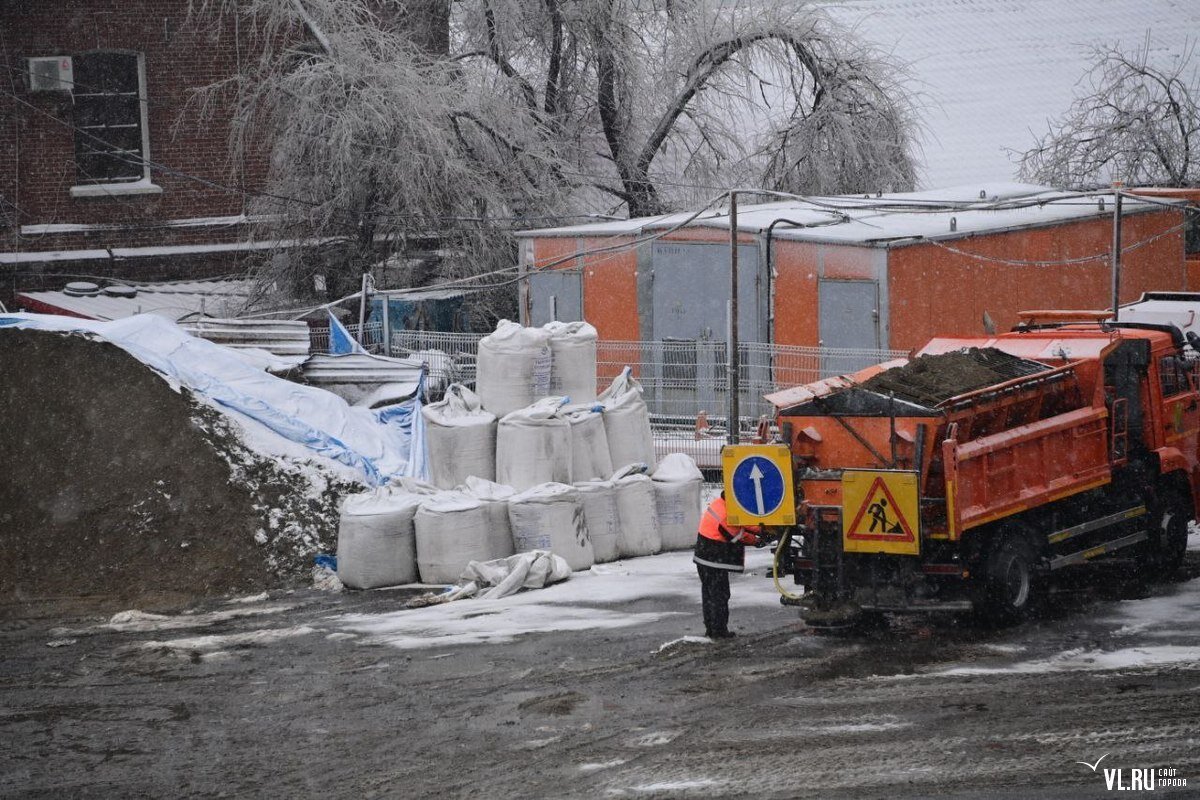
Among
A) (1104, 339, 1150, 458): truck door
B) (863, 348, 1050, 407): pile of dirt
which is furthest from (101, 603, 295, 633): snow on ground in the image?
(1104, 339, 1150, 458): truck door

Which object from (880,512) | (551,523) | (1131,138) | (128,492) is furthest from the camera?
(1131,138)

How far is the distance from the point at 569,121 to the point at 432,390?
10024 mm

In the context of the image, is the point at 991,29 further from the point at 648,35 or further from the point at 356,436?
the point at 356,436

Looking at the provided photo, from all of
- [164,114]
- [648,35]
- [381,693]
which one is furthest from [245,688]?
[648,35]

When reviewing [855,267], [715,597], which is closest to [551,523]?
[715,597]

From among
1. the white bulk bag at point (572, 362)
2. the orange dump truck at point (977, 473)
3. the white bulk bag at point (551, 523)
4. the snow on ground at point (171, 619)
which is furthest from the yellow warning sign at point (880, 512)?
the white bulk bag at point (572, 362)

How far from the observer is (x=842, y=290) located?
1752 centimetres

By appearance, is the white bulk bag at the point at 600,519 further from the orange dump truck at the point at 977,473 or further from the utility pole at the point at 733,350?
the orange dump truck at the point at 977,473

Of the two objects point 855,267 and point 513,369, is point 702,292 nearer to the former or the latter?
point 855,267

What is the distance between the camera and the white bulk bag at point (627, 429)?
1455 centimetres

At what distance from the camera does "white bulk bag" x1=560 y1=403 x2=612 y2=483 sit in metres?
14.2

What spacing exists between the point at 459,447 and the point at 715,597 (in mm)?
4623

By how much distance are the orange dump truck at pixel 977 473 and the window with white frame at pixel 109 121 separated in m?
16.7

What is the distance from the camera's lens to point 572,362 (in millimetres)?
14867
